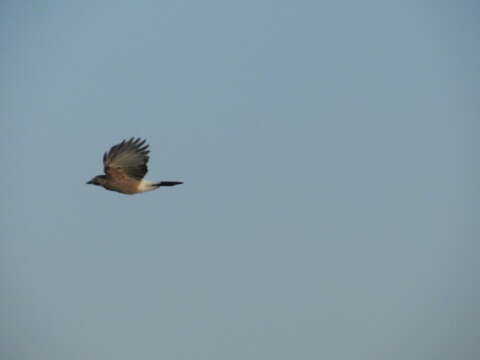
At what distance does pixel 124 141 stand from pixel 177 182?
8.20 ft

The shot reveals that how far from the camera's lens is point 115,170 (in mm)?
13156

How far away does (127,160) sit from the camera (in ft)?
43.5

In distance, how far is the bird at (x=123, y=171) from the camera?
43.0 ft

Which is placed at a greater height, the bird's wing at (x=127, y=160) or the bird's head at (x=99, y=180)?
the bird's wing at (x=127, y=160)

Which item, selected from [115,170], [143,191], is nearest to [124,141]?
[115,170]

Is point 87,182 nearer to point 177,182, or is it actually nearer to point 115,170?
point 115,170

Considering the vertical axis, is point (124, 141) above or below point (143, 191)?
above

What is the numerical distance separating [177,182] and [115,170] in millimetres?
2209

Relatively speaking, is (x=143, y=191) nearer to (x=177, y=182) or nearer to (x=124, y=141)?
(x=177, y=182)

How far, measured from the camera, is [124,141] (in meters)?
13.5

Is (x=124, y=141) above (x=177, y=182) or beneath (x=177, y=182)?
above

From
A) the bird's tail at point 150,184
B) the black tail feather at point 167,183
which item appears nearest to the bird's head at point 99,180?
the bird's tail at point 150,184

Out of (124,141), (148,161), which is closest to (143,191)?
(148,161)

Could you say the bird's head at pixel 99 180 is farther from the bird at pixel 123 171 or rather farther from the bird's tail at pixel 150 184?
the bird's tail at pixel 150 184
